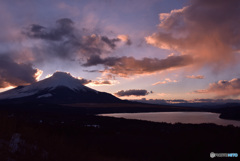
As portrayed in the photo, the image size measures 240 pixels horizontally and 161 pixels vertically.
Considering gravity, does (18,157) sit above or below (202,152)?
above

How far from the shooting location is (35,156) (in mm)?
11102

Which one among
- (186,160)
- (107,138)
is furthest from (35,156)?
(107,138)

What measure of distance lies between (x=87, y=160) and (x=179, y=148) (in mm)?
18526

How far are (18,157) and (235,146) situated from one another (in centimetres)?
2672

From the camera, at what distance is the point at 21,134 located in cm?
1288

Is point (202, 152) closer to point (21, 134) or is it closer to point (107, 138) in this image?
point (107, 138)

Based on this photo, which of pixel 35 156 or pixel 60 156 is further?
pixel 60 156

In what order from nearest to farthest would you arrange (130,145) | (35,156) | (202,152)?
(35,156)
(202,152)
(130,145)

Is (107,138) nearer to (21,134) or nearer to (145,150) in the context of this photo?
(145,150)

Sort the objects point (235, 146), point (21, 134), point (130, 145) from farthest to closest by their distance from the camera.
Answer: point (130, 145) → point (235, 146) → point (21, 134)

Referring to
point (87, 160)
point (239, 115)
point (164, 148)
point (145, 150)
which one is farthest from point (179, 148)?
point (239, 115)

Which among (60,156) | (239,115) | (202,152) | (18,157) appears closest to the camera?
(18,157)

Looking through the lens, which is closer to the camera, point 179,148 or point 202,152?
point 202,152

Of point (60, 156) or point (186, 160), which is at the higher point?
point (60, 156)
